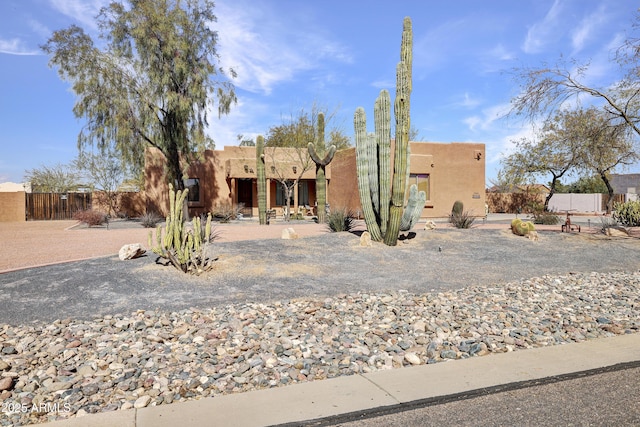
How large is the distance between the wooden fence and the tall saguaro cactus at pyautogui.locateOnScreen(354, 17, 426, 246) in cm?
2607

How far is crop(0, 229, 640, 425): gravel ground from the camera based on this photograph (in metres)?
4.47

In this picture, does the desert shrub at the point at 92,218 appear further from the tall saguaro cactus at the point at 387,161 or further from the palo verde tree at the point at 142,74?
the tall saguaro cactus at the point at 387,161

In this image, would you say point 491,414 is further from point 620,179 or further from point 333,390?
point 620,179

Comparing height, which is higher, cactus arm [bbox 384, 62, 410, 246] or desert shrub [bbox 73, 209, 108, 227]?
cactus arm [bbox 384, 62, 410, 246]

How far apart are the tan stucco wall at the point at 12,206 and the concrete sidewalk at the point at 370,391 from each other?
33780mm

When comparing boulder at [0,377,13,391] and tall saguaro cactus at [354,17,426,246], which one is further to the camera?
tall saguaro cactus at [354,17,426,246]

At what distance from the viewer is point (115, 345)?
17.6ft

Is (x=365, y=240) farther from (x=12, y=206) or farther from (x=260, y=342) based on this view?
(x=12, y=206)

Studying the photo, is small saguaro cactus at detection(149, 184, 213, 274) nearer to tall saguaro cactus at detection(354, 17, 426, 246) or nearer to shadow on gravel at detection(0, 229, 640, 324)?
shadow on gravel at detection(0, 229, 640, 324)

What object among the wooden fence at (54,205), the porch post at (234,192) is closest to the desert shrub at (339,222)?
the porch post at (234,192)

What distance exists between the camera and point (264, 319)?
6383 mm

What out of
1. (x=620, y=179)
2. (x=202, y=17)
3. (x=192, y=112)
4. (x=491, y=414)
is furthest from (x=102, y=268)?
(x=620, y=179)

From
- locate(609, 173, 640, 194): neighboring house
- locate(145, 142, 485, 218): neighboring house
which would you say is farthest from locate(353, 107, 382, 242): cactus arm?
locate(609, 173, 640, 194): neighboring house

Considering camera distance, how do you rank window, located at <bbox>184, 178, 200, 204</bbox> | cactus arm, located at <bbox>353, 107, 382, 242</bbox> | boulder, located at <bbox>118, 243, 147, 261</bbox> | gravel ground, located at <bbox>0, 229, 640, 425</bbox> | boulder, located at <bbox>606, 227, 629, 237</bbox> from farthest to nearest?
window, located at <bbox>184, 178, 200, 204</bbox> < boulder, located at <bbox>606, 227, 629, 237</bbox> < cactus arm, located at <bbox>353, 107, 382, 242</bbox> < boulder, located at <bbox>118, 243, 147, 261</bbox> < gravel ground, located at <bbox>0, 229, 640, 425</bbox>
